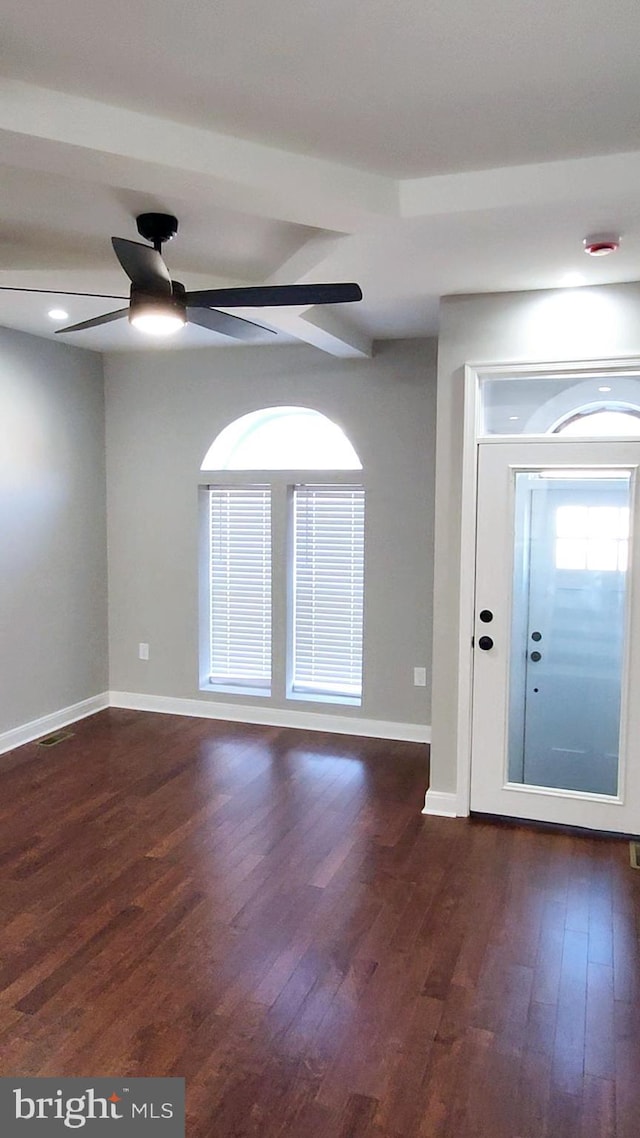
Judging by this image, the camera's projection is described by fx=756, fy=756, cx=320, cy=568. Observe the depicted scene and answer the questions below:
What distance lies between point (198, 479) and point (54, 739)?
6.55 feet

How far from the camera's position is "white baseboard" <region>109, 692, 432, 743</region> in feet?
16.5

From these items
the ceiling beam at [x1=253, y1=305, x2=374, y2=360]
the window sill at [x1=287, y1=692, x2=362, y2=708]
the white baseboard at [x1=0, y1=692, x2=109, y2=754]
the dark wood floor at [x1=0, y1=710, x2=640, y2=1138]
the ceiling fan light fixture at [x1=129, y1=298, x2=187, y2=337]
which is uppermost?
the ceiling beam at [x1=253, y1=305, x2=374, y2=360]

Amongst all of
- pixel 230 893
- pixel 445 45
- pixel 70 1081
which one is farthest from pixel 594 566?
pixel 70 1081

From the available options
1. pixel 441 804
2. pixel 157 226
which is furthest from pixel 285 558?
pixel 157 226

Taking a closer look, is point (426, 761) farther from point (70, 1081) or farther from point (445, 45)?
point (445, 45)

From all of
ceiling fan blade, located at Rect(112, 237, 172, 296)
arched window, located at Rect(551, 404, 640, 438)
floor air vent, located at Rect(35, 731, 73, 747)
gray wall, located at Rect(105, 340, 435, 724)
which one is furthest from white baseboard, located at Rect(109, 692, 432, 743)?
ceiling fan blade, located at Rect(112, 237, 172, 296)

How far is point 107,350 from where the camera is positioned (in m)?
5.35

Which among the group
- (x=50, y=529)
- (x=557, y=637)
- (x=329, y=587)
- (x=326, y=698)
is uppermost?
(x=50, y=529)

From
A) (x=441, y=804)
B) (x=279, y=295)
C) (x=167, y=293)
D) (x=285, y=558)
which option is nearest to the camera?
(x=167, y=293)

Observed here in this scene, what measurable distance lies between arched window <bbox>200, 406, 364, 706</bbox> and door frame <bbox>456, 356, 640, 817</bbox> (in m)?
1.42

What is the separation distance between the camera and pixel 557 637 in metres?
3.75

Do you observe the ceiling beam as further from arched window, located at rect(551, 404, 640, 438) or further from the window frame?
arched window, located at rect(551, 404, 640, 438)

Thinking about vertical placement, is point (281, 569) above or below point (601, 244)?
below

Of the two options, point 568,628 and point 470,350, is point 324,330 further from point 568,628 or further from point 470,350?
point 568,628
